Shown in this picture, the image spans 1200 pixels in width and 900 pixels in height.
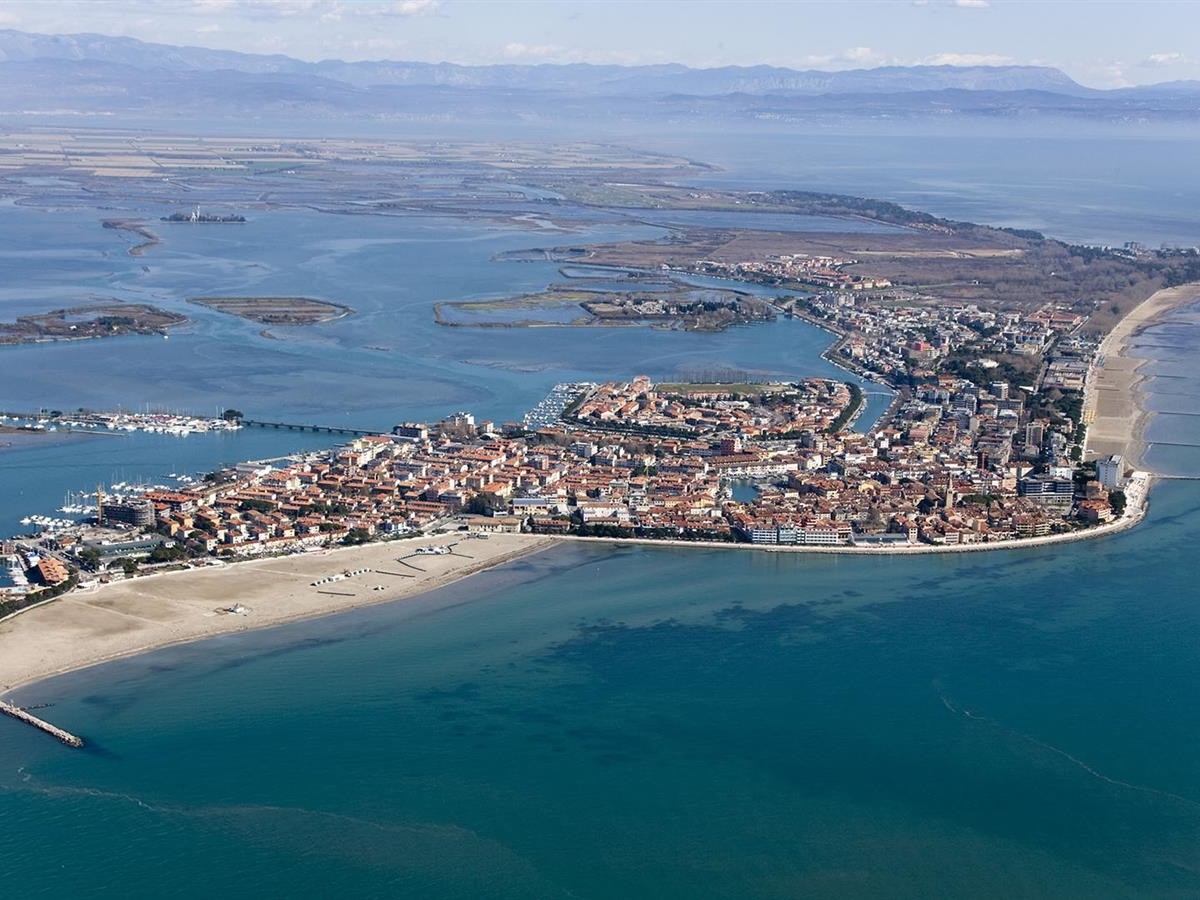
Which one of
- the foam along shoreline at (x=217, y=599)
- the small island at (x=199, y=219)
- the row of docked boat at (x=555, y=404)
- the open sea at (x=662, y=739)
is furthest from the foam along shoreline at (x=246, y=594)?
the small island at (x=199, y=219)

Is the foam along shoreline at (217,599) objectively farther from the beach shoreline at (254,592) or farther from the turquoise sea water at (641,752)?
the turquoise sea water at (641,752)

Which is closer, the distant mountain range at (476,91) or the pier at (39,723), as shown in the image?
the pier at (39,723)

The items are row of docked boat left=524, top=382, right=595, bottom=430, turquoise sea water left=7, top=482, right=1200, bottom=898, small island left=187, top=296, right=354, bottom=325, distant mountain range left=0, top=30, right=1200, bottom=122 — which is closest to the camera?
turquoise sea water left=7, top=482, right=1200, bottom=898

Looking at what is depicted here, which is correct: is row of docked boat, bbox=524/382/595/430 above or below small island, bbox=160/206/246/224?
below

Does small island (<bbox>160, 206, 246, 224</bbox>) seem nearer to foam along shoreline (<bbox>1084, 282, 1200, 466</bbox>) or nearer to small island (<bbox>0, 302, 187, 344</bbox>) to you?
small island (<bbox>0, 302, 187, 344</bbox>)

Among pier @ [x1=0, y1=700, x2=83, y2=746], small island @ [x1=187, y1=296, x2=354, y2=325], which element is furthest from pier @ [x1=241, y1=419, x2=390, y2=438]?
pier @ [x1=0, y1=700, x2=83, y2=746]

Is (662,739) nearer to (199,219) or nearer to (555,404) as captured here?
(555,404)
